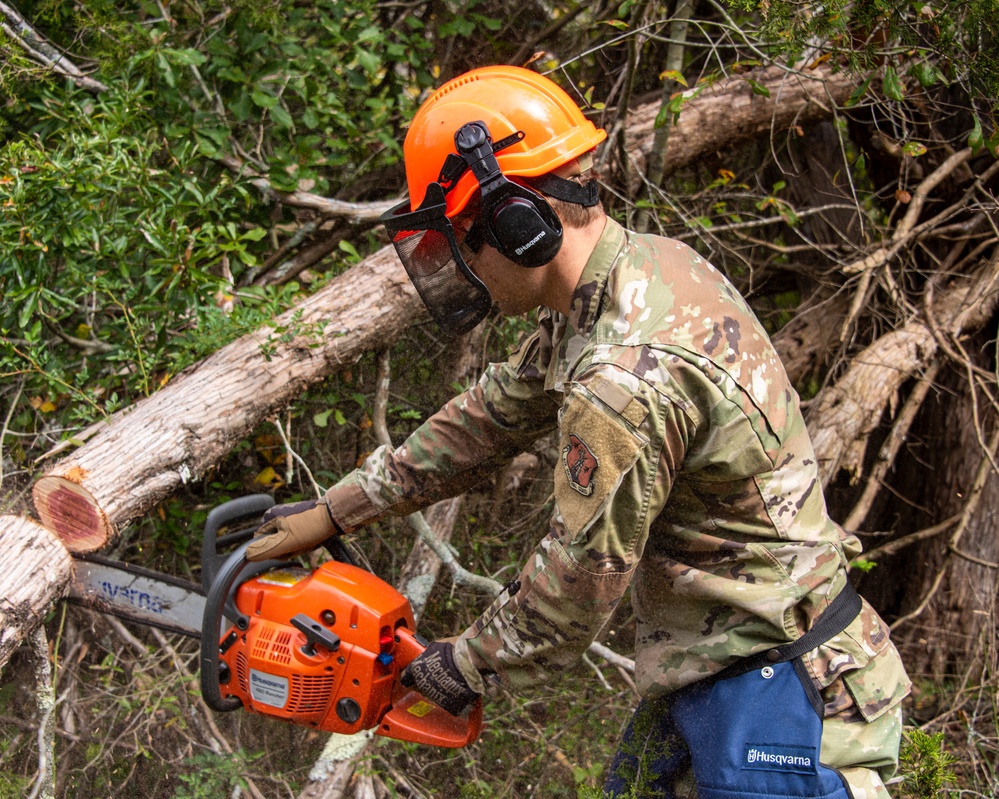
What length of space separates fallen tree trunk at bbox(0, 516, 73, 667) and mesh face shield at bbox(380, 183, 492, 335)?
1533 millimetres

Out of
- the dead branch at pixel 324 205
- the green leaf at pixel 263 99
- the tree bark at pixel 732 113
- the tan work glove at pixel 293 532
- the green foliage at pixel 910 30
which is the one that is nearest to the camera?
the tan work glove at pixel 293 532

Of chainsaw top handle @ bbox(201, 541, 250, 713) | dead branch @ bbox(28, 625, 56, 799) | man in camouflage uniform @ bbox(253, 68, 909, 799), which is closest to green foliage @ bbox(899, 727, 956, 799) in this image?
man in camouflage uniform @ bbox(253, 68, 909, 799)

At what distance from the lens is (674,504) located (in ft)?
6.37

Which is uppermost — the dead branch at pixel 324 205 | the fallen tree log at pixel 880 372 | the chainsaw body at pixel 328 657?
the dead branch at pixel 324 205

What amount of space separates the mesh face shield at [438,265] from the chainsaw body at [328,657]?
0.83 metres

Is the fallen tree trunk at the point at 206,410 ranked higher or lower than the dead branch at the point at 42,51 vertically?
lower

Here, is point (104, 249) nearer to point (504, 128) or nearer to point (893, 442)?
point (504, 128)

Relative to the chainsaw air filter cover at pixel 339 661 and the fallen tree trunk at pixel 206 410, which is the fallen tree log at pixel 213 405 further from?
the chainsaw air filter cover at pixel 339 661

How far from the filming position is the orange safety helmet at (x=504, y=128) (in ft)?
6.19

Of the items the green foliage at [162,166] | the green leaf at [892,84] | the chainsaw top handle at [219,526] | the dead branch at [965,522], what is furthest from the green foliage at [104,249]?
the dead branch at [965,522]

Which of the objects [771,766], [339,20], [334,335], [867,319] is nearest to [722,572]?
[771,766]

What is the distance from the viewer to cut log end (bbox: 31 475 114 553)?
267 cm

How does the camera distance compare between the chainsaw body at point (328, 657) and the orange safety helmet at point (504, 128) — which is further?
the chainsaw body at point (328, 657)

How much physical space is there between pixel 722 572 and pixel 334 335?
1863 millimetres
